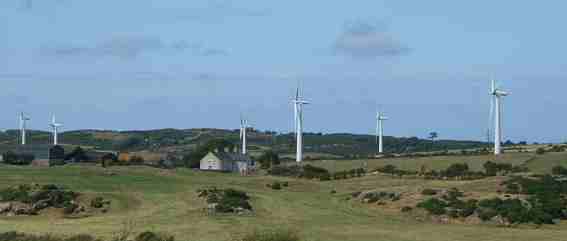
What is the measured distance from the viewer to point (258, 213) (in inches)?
2562

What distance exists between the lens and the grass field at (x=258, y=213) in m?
50.6

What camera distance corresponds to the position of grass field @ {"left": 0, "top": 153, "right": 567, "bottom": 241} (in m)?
50.6

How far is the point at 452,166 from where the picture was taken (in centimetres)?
11181

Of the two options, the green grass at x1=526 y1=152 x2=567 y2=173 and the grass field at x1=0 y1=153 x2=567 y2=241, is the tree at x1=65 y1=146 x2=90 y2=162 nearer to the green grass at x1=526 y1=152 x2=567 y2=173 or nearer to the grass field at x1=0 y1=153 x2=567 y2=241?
the grass field at x1=0 y1=153 x2=567 y2=241

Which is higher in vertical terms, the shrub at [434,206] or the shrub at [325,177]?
the shrub at [325,177]

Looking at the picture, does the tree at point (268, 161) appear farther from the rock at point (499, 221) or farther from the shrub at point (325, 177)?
the rock at point (499, 221)

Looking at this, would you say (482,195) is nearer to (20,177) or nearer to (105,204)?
(105,204)

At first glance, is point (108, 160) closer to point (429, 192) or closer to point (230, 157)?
point (230, 157)

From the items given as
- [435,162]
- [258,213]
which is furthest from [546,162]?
[258,213]

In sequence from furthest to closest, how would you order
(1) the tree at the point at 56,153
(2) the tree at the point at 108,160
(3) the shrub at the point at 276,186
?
(1) the tree at the point at 56,153
(2) the tree at the point at 108,160
(3) the shrub at the point at 276,186

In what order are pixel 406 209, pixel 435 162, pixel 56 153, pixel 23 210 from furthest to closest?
1. pixel 56 153
2. pixel 435 162
3. pixel 23 210
4. pixel 406 209

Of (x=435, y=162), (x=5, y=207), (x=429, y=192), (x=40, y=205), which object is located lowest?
(x=5, y=207)

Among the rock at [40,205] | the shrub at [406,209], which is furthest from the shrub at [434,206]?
the rock at [40,205]

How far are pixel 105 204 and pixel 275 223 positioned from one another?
2210 centimetres
